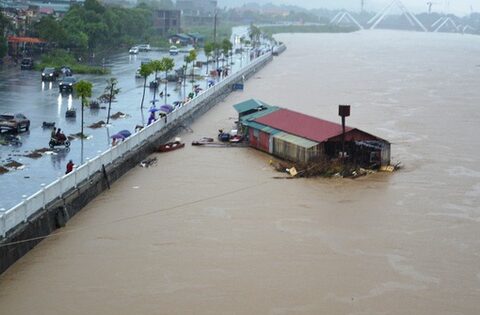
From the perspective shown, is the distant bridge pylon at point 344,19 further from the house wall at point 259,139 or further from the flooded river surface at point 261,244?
the flooded river surface at point 261,244

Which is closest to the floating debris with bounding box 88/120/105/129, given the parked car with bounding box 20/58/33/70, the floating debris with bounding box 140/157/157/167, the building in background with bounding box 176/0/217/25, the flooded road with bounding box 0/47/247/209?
the flooded road with bounding box 0/47/247/209

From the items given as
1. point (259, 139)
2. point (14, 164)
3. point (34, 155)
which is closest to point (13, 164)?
point (14, 164)

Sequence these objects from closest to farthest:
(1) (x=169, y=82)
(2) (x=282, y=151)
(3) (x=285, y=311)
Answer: (3) (x=285, y=311), (2) (x=282, y=151), (1) (x=169, y=82)

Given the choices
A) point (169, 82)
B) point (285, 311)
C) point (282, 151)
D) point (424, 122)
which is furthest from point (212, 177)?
point (169, 82)

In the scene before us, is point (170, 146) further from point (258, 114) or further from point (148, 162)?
point (258, 114)

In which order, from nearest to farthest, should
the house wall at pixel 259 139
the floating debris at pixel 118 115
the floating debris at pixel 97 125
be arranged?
the house wall at pixel 259 139 → the floating debris at pixel 97 125 → the floating debris at pixel 118 115

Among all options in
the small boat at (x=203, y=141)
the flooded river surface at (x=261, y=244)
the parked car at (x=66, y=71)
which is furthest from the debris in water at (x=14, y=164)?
the parked car at (x=66, y=71)

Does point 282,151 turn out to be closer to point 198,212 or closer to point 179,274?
point 198,212
